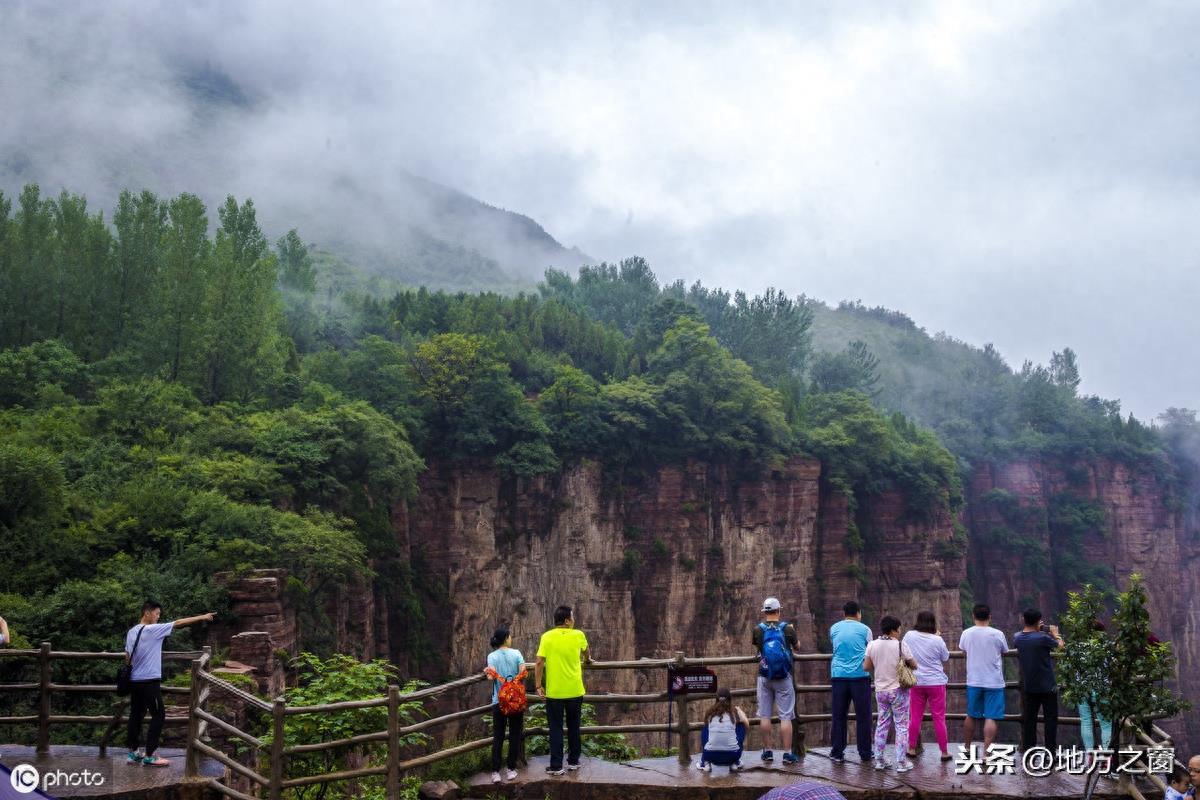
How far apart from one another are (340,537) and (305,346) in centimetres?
2189

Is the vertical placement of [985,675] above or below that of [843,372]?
below

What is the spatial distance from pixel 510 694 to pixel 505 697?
6 cm


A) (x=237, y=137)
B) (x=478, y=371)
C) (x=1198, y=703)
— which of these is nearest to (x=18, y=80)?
(x=237, y=137)

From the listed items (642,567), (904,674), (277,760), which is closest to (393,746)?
(277,760)

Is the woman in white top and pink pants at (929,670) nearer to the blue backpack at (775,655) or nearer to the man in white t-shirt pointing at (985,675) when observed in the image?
the man in white t-shirt pointing at (985,675)

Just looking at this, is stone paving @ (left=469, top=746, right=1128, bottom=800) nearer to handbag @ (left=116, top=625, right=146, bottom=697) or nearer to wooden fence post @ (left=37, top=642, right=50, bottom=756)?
handbag @ (left=116, top=625, right=146, bottom=697)

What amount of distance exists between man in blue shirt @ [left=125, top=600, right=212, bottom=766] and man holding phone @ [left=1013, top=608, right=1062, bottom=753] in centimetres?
860

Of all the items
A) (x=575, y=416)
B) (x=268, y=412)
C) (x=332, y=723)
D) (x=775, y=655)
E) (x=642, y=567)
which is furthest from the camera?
(x=642, y=567)

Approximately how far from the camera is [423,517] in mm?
37906

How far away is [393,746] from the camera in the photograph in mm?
9094

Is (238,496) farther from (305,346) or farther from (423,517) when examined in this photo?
(305,346)

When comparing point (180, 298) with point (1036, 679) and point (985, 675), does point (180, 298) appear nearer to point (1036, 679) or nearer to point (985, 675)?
point (985, 675)

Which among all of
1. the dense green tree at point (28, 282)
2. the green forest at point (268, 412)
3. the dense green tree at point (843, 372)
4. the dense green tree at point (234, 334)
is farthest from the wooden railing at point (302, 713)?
the dense green tree at point (843, 372)

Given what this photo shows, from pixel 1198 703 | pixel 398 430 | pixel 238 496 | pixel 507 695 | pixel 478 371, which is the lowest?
pixel 1198 703
